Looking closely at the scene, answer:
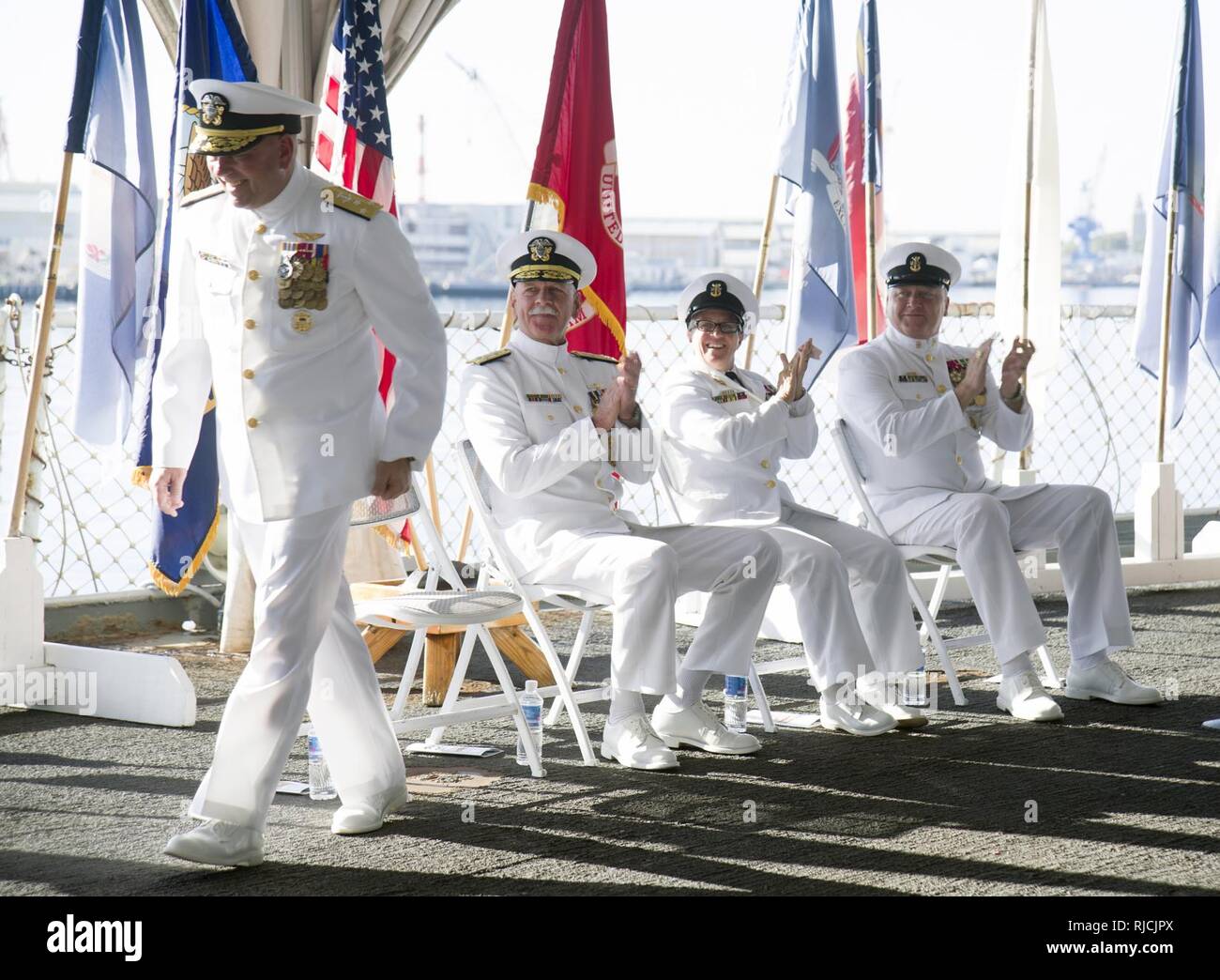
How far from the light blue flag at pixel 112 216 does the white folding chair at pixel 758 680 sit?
1.79 metres

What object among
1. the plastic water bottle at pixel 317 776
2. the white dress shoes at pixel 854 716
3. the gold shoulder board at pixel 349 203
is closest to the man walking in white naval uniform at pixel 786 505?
the white dress shoes at pixel 854 716

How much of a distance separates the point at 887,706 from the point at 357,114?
269 cm

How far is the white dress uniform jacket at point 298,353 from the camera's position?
321 cm

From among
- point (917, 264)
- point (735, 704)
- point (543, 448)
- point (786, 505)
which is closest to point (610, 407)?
point (543, 448)

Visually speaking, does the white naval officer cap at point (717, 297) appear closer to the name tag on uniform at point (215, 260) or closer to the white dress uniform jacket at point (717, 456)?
the white dress uniform jacket at point (717, 456)

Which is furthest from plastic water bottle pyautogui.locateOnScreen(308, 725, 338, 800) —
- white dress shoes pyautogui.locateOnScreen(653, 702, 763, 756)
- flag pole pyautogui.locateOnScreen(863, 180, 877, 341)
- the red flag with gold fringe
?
flag pole pyautogui.locateOnScreen(863, 180, 877, 341)

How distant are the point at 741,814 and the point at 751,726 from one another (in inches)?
41.6

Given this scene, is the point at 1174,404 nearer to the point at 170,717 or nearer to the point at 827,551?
the point at 827,551

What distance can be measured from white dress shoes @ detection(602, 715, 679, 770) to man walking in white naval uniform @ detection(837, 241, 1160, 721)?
126 cm

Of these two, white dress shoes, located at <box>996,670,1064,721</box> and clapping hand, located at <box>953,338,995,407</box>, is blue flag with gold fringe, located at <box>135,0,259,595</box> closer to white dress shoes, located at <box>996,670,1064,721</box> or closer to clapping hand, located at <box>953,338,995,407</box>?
clapping hand, located at <box>953,338,995,407</box>

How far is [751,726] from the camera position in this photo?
15.4 feet

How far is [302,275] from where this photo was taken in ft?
10.6

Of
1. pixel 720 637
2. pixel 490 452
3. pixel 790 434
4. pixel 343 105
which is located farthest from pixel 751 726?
pixel 343 105

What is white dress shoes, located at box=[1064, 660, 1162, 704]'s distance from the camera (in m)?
4.89
